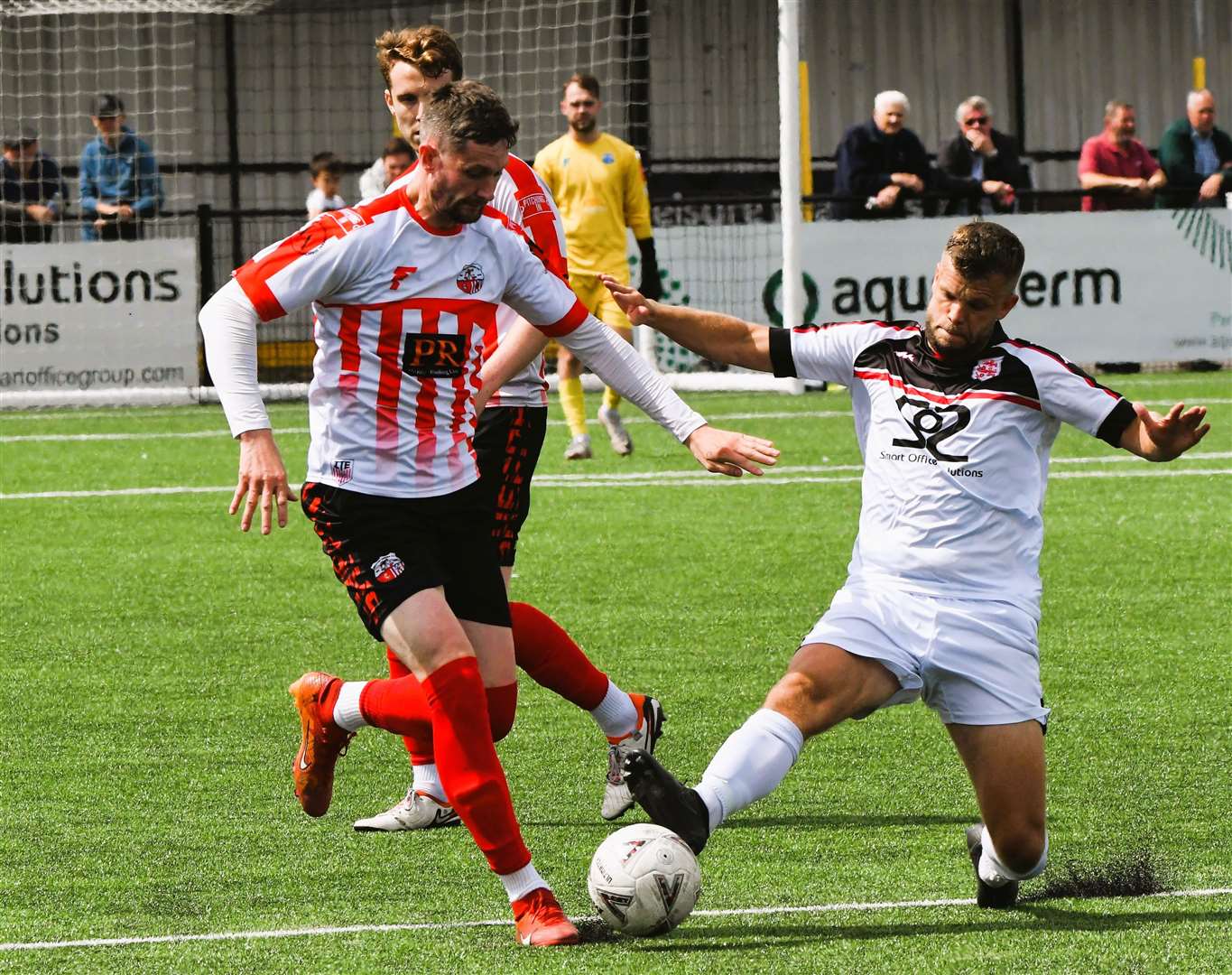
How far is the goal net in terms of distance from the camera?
20281mm

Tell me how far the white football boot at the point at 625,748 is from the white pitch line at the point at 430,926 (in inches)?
31.3

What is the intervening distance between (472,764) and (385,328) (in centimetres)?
97

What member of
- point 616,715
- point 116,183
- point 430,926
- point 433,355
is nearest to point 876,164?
point 116,183

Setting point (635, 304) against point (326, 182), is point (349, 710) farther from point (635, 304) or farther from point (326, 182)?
point (326, 182)

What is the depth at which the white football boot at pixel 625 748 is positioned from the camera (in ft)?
16.5

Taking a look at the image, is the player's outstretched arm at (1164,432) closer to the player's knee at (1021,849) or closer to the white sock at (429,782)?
the player's knee at (1021,849)

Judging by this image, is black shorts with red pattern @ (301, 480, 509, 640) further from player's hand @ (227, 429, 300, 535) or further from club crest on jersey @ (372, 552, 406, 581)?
player's hand @ (227, 429, 300, 535)

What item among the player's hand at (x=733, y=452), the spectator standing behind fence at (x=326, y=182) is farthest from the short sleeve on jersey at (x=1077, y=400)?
the spectator standing behind fence at (x=326, y=182)

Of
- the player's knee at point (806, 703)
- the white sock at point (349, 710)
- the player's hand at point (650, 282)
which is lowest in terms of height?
the white sock at point (349, 710)

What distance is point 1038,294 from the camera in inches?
606

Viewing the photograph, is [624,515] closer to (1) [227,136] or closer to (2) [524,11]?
(2) [524,11]

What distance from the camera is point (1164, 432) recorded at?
4.30 meters

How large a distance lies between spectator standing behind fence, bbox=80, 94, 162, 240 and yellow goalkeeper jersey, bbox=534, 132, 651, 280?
15.8ft

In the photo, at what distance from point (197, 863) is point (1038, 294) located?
11823 mm
